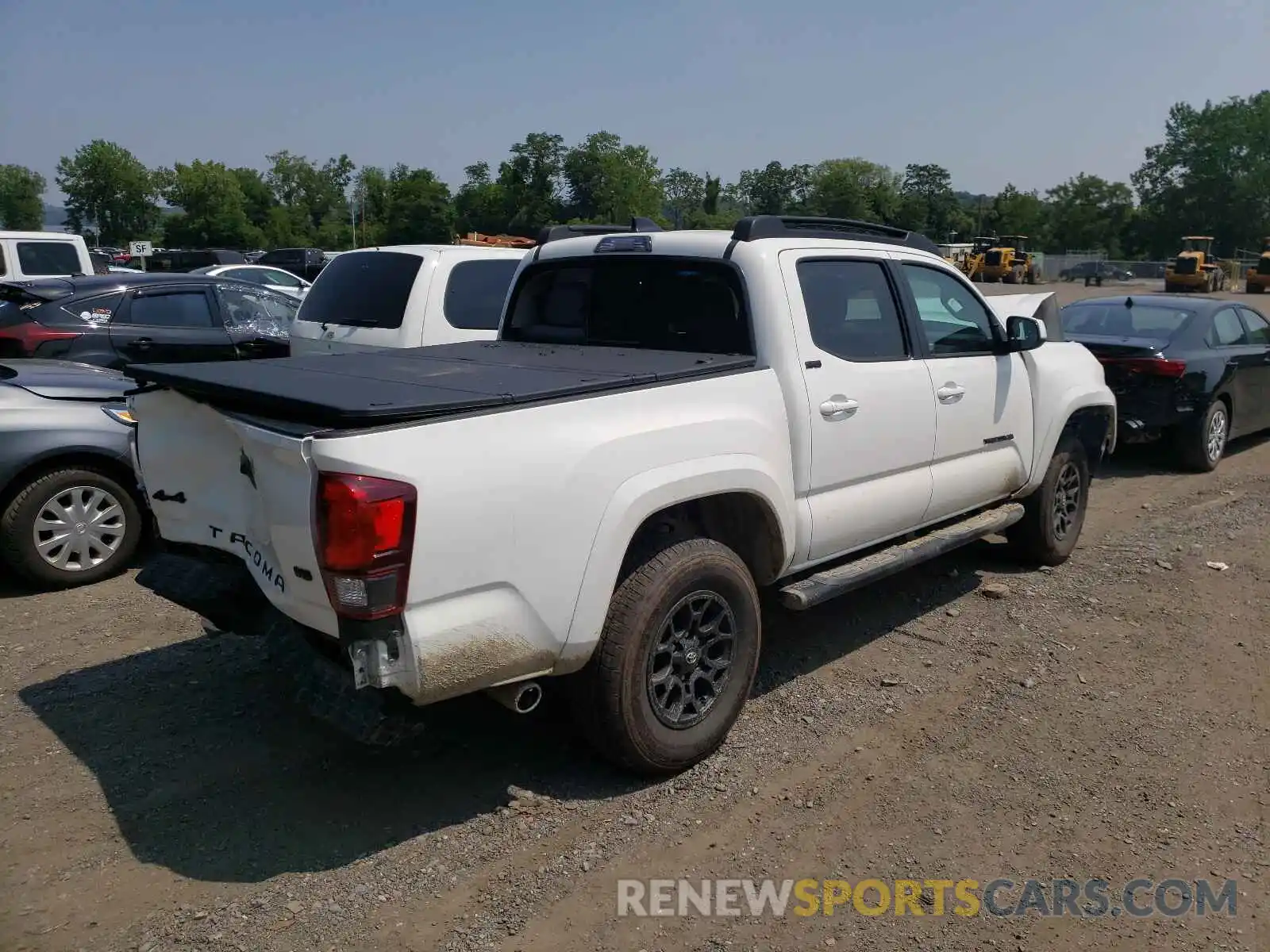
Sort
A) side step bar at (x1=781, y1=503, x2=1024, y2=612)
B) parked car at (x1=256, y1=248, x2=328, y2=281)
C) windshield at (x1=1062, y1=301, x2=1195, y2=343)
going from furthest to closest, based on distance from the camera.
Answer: parked car at (x1=256, y1=248, x2=328, y2=281)
windshield at (x1=1062, y1=301, x2=1195, y2=343)
side step bar at (x1=781, y1=503, x2=1024, y2=612)

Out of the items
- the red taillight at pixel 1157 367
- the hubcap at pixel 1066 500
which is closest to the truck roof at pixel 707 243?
the hubcap at pixel 1066 500

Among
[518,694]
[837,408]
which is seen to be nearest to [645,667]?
[518,694]

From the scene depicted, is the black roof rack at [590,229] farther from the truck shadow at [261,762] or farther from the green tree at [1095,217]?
the green tree at [1095,217]

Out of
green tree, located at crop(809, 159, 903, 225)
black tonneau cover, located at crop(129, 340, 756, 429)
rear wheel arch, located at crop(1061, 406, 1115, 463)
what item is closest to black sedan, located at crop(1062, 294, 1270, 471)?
rear wheel arch, located at crop(1061, 406, 1115, 463)

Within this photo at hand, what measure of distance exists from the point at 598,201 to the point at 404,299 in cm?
9104

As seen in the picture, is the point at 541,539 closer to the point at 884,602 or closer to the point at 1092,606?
the point at 884,602

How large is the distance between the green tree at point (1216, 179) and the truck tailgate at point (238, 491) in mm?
103531

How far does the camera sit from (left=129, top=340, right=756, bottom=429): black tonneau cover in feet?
9.97

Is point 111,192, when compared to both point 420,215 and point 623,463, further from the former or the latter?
point 623,463

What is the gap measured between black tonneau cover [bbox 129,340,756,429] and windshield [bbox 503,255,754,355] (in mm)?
148

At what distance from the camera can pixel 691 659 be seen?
381 cm

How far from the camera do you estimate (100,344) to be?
8570 mm

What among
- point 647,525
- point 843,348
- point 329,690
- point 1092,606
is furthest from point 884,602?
point 329,690

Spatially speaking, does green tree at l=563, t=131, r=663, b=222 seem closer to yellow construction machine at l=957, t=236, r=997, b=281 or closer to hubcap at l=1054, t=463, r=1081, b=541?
yellow construction machine at l=957, t=236, r=997, b=281
